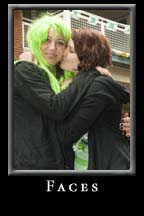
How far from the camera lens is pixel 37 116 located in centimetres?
467

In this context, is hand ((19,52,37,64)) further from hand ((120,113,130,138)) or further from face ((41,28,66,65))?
hand ((120,113,130,138))

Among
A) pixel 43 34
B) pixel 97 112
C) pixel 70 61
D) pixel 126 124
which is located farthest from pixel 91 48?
pixel 126 124

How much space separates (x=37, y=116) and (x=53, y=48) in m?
0.51

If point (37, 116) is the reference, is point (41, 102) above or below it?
above

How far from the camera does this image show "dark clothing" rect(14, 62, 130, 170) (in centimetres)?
465

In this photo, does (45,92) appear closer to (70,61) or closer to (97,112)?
(70,61)

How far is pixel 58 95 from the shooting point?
466 cm

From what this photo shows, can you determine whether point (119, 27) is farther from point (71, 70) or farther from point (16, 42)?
point (16, 42)

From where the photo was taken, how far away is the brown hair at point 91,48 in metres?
4.66

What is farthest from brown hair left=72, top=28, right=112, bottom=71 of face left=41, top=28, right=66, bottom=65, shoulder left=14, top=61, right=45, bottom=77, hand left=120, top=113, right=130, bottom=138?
hand left=120, top=113, right=130, bottom=138

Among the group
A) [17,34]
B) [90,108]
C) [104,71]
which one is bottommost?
[90,108]
